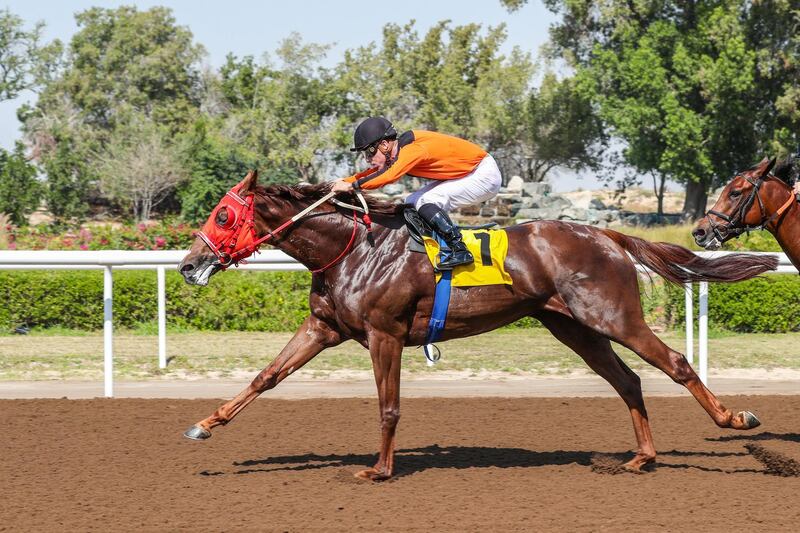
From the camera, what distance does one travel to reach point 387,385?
5.54 metres

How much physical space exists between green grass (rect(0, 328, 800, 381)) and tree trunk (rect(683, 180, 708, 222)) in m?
24.9

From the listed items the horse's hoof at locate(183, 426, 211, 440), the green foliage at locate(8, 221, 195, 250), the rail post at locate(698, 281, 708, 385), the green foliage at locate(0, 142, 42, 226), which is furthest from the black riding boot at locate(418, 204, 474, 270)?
the green foliage at locate(0, 142, 42, 226)

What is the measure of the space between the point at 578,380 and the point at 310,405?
2829 millimetres

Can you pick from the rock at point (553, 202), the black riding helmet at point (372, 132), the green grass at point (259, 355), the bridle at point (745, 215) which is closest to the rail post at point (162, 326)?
the green grass at point (259, 355)

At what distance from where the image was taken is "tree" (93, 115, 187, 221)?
37.7m

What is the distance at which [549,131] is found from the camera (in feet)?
139

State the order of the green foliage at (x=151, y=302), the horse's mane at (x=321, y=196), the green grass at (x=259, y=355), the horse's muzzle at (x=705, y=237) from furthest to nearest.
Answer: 1. the green foliage at (x=151, y=302)
2. the green grass at (x=259, y=355)
3. the horse's muzzle at (x=705, y=237)
4. the horse's mane at (x=321, y=196)

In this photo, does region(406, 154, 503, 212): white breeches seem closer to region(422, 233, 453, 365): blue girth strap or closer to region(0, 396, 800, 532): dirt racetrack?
region(422, 233, 453, 365): blue girth strap

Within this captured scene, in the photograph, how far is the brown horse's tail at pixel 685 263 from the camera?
6.01 m

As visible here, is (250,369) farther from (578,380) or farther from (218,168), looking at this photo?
(218,168)

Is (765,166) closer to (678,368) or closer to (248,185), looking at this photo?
(678,368)

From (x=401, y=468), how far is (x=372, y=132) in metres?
1.88

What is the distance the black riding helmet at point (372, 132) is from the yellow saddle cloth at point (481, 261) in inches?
24.0

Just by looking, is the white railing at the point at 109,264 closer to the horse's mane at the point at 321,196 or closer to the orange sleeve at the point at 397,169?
the horse's mane at the point at 321,196
